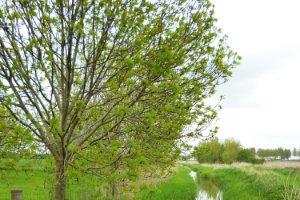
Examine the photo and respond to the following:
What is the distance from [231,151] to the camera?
254 ft

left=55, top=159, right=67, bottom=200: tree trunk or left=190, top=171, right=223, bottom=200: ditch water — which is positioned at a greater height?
left=55, top=159, right=67, bottom=200: tree trunk

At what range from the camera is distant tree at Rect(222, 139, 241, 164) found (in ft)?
254

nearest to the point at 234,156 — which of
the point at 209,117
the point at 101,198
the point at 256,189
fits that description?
the point at 256,189

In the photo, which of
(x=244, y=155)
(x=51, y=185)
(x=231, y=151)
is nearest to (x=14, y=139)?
(x=51, y=185)

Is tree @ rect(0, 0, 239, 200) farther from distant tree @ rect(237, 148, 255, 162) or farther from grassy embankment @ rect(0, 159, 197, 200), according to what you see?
distant tree @ rect(237, 148, 255, 162)

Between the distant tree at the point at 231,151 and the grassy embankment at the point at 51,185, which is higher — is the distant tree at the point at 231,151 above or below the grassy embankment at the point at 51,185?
below

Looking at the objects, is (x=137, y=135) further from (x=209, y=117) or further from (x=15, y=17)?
(x=15, y=17)

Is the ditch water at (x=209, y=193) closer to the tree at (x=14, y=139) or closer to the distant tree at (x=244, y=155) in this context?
the tree at (x=14, y=139)

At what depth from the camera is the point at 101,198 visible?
1530 cm

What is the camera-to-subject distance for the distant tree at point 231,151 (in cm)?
7731

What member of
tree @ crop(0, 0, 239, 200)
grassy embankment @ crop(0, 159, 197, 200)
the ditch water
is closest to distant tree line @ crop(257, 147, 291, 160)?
the ditch water

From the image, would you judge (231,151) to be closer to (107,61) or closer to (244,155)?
(244,155)

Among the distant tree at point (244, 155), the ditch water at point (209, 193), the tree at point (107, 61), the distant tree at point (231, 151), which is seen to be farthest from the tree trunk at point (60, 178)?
the distant tree at point (231, 151)

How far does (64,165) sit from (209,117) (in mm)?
4061
